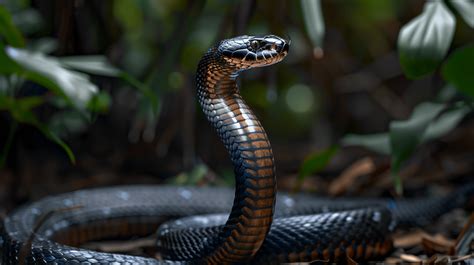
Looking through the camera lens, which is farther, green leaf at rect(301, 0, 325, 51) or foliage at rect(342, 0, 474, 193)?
green leaf at rect(301, 0, 325, 51)

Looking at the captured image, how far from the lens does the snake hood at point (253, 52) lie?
3.22 meters

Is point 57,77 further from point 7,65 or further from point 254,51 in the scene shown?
point 254,51

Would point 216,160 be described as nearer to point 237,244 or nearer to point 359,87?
point 359,87

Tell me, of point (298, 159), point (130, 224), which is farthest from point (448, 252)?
point (298, 159)

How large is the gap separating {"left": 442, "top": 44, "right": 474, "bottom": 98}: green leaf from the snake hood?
166 cm

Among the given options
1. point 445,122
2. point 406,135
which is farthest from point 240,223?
point 445,122

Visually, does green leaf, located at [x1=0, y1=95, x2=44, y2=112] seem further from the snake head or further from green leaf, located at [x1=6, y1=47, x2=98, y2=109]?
the snake head

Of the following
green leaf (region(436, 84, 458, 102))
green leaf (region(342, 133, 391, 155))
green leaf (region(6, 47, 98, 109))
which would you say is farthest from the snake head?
green leaf (region(436, 84, 458, 102))

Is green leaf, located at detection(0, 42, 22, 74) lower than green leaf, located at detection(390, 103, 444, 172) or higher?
higher

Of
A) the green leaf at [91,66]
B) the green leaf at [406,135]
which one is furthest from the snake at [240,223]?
the green leaf at [91,66]

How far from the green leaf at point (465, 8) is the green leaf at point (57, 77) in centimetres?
245

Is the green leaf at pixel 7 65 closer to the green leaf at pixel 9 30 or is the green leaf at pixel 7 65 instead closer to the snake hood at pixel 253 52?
the green leaf at pixel 9 30

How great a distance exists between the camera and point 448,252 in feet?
12.9

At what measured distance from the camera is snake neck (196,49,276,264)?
3.19 metres
